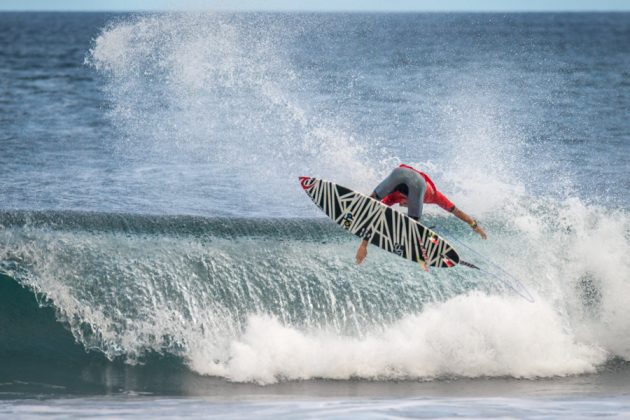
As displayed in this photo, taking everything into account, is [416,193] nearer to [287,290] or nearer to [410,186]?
[410,186]

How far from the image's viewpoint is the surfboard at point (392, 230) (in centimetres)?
1081

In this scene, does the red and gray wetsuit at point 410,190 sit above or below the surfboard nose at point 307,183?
below

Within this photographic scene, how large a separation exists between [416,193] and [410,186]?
0.10 meters

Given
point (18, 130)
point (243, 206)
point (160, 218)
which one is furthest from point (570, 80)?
point (160, 218)

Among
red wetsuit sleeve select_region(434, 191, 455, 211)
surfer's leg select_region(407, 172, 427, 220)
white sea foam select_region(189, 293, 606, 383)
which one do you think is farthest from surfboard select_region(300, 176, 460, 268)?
white sea foam select_region(189, 293, 606, 383)

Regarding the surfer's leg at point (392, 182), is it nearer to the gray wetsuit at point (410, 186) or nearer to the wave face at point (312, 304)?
the gray wetsuit at point (410, 186)

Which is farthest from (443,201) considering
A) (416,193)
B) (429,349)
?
(429,349)

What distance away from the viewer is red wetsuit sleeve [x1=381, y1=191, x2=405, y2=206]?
11.0 metres

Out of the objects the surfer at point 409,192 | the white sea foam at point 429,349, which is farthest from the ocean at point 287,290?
the surfer at point 409,192

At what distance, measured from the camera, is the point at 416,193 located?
34.9 feet

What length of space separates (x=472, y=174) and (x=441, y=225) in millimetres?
3665

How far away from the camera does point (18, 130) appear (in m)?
26.4

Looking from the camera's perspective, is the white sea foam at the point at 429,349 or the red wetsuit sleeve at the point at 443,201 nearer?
the red wetsuit sleeve at the point at 443,201

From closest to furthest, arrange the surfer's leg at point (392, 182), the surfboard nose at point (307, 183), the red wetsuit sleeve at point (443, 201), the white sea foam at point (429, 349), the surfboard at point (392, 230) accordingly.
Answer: the surfer's leg at point (392, 182) → the surfboard at point (392, 230) → the red wetsuit sleeve at point (443, 201) → the white sea foam at point (429, 349) → the surfboard nose at point (307, 183)
